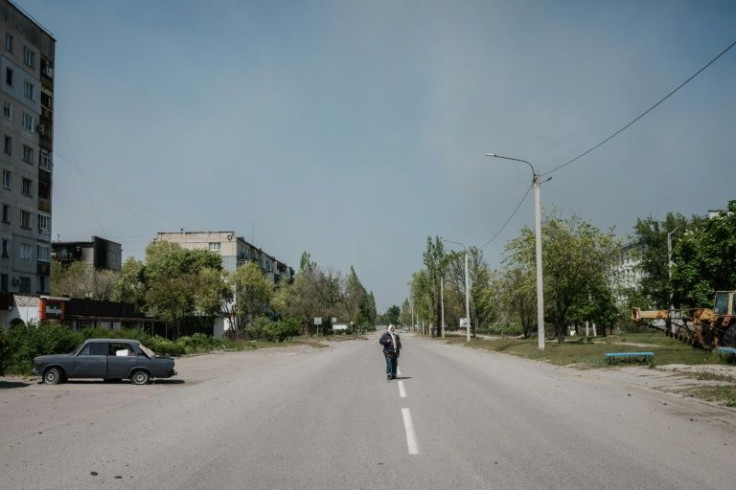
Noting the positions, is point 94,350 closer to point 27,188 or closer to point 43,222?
point 27,188

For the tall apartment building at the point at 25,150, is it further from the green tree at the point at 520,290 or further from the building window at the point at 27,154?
the green tree at the point at 520,290

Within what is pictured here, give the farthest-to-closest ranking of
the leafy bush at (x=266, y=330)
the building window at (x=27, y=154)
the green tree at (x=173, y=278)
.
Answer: the leafy bush at (x=266, y=330) < the green tree at (x=173, y=278) < the building window at (x=27, y=154)

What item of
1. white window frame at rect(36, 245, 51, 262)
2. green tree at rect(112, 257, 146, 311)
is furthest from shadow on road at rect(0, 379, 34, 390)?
green tree at rect(112, 257, 146, 311)

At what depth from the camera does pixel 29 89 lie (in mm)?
54906

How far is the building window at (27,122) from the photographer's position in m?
54.0

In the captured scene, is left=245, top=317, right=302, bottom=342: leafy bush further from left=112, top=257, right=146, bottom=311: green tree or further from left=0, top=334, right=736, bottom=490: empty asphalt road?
left=0, top=334, right=736, bottom=490: empty asphalt road

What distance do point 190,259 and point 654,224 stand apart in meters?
59.7

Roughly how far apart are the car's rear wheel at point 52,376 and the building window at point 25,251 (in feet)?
120

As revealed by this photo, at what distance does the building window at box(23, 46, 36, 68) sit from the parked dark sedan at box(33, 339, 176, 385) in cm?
4263

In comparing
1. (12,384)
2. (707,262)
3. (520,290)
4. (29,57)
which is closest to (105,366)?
(12,384)

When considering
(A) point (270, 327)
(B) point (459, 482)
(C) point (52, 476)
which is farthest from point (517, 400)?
(A) point (270, 327)

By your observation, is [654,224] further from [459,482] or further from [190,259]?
[459,482]

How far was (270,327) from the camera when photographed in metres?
62.6

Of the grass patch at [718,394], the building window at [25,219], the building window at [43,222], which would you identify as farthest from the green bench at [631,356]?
the building window at [43,222]
